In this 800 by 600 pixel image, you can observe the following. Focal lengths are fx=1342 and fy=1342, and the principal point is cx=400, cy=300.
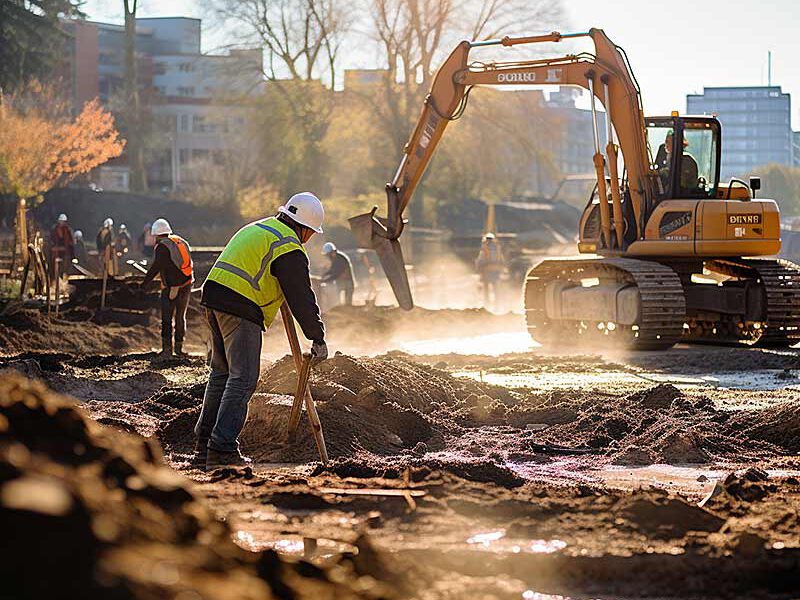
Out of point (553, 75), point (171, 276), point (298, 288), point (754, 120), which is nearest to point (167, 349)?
point (171, 276)

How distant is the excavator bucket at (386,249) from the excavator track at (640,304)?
3.07m

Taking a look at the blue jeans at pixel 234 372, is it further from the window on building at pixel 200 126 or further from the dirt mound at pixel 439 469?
the window on building at pixel 200 126

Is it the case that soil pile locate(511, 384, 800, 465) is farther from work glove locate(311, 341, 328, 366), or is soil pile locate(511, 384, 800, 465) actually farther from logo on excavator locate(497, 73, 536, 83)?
logo on excavator locate(497, 73, 536, 83)

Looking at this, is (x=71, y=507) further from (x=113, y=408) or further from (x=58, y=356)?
(x=58, y=356)

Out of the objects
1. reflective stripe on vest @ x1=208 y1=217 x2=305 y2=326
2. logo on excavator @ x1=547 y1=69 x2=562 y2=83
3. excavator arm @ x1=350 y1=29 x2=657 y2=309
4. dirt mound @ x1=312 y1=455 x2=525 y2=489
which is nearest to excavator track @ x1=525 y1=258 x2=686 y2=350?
excavator arm @ x1=350 y1=29 x2=657 y2=309

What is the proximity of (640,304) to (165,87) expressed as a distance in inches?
2915

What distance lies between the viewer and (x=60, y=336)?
2084cm

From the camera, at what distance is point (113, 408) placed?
40.5ft

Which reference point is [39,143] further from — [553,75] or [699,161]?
[699,161]

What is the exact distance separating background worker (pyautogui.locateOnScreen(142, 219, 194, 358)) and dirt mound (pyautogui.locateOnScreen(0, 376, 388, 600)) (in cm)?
1302

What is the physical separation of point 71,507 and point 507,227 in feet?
222

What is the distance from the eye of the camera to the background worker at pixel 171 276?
1806 cm

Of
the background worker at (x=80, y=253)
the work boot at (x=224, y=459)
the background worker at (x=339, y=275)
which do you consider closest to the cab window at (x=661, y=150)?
the background worker at (x=339, y=275)

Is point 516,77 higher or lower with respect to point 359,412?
higher
